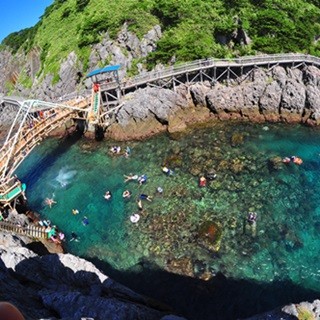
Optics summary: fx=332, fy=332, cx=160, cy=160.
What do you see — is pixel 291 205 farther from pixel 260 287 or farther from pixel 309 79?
pixel 309 79

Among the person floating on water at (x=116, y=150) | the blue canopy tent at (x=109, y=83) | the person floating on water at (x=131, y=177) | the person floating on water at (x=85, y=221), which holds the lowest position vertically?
the person floating on water at (x=131, y=177)

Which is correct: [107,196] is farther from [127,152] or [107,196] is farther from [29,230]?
[127,152]

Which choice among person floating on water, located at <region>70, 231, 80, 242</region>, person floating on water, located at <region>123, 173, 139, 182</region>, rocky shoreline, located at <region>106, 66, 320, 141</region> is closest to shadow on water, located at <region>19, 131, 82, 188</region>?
rocky shoreline, located at <region>106, 66, 320, 141</region>

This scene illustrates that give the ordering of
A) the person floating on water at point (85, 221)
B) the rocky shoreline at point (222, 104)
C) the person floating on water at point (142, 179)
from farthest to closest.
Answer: the rocky shoreline at point (222, 104), the person floating on water at point (142, 179), the person floating on water at point (85, 221)

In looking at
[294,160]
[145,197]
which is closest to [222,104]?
[294,160]

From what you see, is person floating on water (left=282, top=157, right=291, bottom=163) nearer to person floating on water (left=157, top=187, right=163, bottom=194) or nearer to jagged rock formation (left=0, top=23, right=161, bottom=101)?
person floating on water (left=157, top=187, right=163, bottom=194)

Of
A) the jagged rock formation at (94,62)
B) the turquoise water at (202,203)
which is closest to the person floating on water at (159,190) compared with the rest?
the turquoise water at (202,203)

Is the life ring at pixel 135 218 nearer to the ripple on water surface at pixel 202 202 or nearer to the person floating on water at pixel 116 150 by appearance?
the ripple on water surface at pixel 202 202
